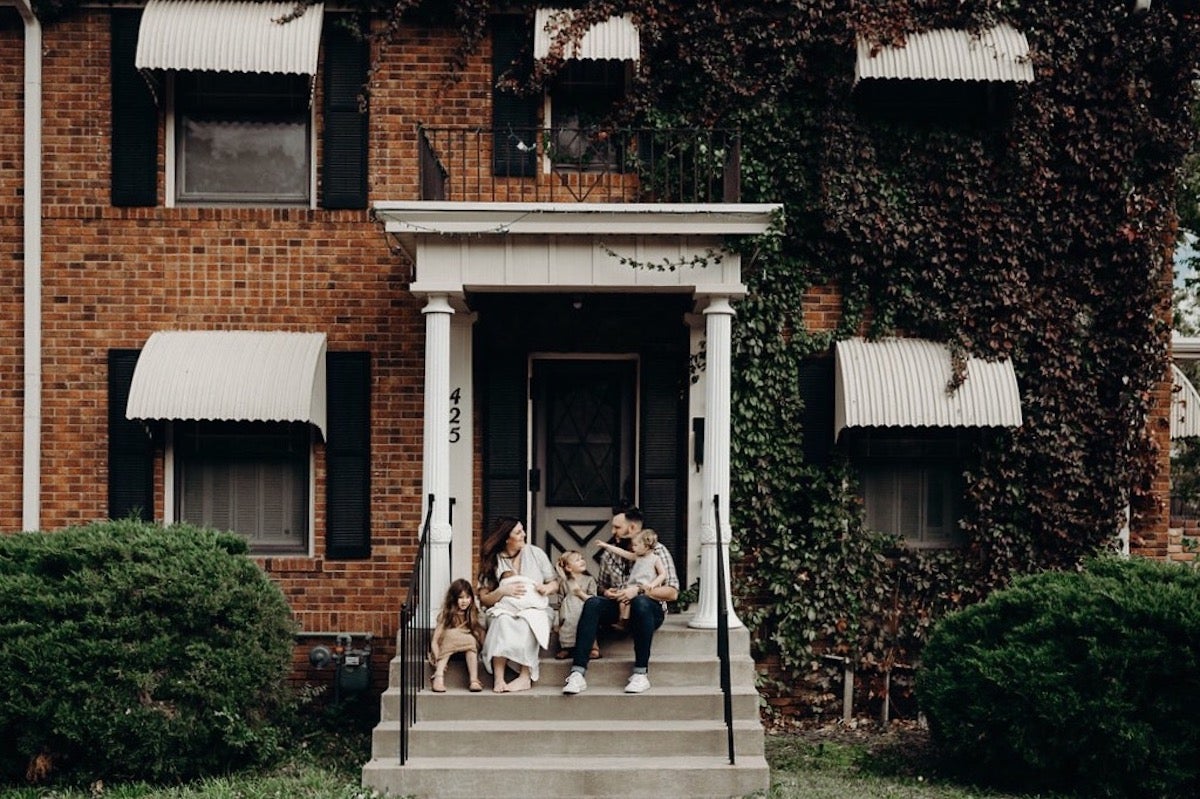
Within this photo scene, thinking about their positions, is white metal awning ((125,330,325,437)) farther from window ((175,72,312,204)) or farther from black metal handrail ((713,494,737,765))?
black metal handrail ((713,494,737,765))

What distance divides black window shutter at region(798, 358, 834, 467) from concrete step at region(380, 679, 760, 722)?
273 centimetres

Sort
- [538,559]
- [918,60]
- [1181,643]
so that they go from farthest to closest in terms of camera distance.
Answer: [918,60] < [538,559] < [1181,643]

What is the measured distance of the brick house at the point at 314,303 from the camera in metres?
9.87

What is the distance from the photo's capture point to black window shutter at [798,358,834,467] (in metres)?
10.1

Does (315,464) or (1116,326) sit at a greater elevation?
(1116,326)

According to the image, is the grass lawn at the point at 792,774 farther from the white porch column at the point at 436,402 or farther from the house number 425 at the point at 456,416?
the house number 425 at the point at 456,416

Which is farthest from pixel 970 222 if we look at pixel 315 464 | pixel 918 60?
pixel 315 464

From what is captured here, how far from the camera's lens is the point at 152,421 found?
9.91 m

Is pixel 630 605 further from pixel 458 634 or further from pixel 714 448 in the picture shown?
pixel 714 448

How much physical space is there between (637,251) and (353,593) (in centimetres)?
377

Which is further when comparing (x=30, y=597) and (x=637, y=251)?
(x=637, y=251)

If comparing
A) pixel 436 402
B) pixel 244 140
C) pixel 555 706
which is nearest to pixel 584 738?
pixel 555 706

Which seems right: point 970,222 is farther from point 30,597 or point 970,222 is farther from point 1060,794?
point 30,597

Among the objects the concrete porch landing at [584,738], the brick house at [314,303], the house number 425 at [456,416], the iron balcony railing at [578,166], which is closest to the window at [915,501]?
the brick house at [314,303]
